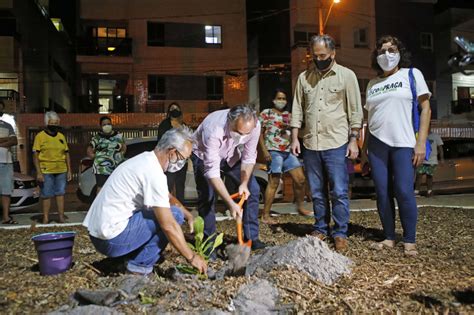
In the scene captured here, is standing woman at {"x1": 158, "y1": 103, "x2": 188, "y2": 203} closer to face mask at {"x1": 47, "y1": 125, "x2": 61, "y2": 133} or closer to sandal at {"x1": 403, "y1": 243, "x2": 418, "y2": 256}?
face mask at {"x1": 47, "y1": 125, "x2": 61, "y2": 133}

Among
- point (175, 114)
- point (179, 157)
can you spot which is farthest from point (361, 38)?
point (179, 157)

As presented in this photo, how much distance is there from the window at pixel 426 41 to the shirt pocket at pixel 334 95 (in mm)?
30823

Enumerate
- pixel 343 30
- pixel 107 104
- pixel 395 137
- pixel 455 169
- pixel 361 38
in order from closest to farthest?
pixel 395 137 → pixel 455 169 → pixel 343 30 → pixel 107 104 → pixel 361 38

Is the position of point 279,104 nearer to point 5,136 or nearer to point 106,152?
point 106,152

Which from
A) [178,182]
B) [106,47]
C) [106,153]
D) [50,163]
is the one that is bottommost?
[178,182]

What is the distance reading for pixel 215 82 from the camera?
28.5 meters

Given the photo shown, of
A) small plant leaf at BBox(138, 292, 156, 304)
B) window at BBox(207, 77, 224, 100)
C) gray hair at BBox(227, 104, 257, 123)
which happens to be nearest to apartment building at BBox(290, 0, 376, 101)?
window at BBox(207, 77, 224, 100)

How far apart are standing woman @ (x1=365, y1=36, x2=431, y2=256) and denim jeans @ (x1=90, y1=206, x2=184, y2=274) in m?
2.24

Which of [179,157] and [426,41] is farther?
[426,41]

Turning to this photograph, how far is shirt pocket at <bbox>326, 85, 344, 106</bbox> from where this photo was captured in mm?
4883

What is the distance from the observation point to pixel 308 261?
3.70 meters

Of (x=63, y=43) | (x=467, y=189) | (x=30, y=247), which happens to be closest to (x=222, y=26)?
(x=63, y=43)

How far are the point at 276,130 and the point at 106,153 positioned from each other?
291 centimetres

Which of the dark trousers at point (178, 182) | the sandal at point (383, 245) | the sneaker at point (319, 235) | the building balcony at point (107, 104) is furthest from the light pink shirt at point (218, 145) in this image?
the building balcony at point (107, 104)
